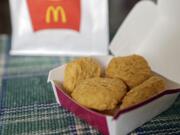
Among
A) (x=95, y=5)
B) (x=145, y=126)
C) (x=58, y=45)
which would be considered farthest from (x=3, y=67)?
(x=145, y=126)

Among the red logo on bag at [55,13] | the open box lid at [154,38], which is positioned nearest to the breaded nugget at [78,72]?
the open box lid at [154,38]

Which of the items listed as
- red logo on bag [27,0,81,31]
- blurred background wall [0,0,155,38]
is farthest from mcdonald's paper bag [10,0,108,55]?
blurred background wall [0,0,155,38]

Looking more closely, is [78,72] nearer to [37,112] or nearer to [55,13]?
[37,112]

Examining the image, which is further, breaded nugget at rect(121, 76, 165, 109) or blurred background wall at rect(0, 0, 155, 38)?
blurred background wall at rect(0, 0, 155, 38)

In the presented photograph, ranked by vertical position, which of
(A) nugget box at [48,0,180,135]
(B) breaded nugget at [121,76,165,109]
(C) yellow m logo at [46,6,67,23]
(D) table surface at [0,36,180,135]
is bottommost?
(D) table surface at [0,36,180,135]

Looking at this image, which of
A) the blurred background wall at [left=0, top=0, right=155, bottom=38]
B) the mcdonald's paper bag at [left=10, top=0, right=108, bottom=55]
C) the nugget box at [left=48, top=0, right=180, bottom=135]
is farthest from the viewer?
the blurred background wall at [left=0, top=0, right=155, bottom=38]

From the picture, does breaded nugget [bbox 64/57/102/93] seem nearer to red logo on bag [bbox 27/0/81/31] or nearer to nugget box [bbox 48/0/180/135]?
nugget box [bbox 48/0/180/135]
